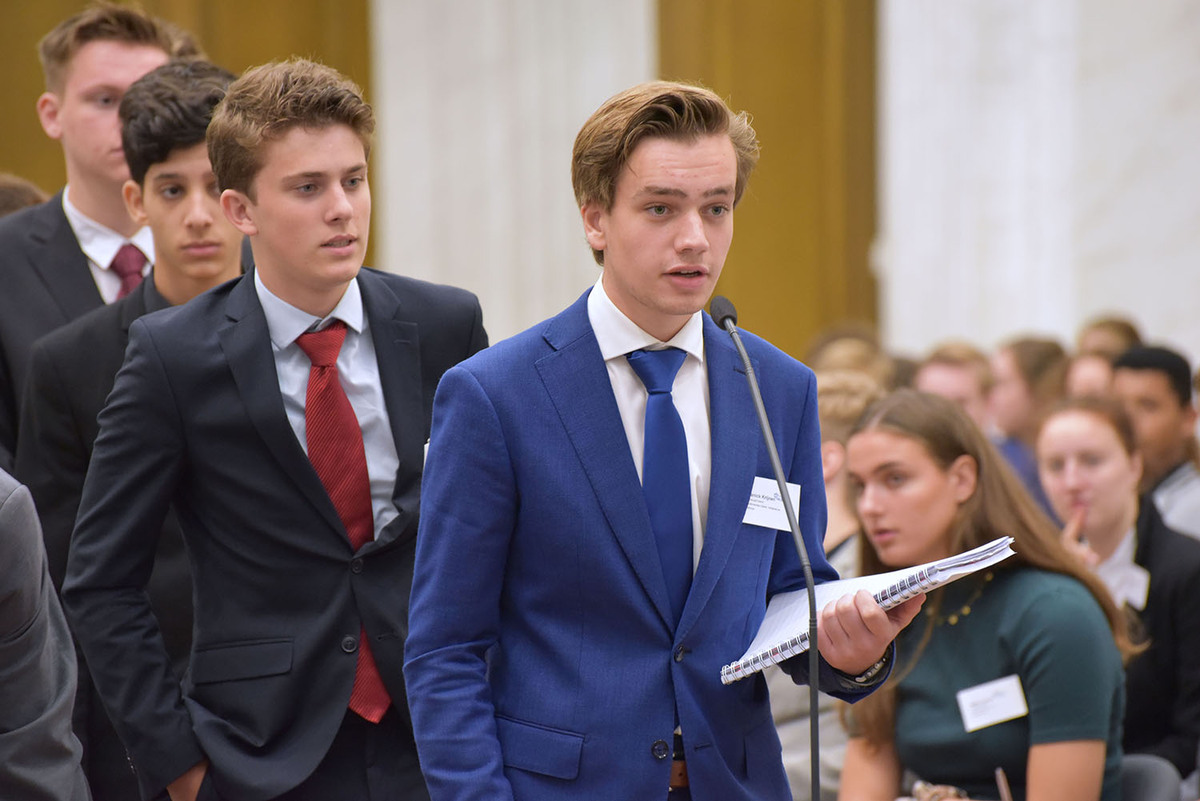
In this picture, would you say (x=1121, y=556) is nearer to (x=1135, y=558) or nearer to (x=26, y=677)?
(x=1135, y=558)

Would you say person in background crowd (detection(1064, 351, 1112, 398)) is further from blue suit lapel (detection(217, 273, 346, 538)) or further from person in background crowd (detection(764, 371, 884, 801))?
blue suit lapel (detection(217, 273, 346, 538))

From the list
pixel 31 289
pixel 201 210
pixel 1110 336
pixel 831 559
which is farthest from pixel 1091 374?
pixel 31 289

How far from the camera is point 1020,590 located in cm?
329

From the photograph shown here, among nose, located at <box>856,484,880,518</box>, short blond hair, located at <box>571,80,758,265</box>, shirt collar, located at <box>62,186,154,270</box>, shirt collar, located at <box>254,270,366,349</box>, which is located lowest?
nose, located at <box>856,484,880,518</box>

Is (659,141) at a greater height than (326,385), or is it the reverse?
(659,141)

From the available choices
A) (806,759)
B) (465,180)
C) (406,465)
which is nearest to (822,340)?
(465,180)

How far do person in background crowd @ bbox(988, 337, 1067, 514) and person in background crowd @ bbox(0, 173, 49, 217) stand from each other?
4221 millimetres

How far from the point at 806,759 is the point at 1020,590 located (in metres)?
0.68

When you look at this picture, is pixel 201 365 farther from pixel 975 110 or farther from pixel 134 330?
pixel 975 110

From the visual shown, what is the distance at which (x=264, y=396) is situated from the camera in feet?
7.65

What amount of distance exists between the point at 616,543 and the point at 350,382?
0.64m

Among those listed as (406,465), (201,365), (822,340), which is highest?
(201,365)

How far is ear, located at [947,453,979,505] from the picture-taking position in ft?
11.3

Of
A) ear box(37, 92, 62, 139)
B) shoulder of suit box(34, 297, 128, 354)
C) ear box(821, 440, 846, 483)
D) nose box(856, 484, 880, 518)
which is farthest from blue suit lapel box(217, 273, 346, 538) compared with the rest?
ear box(821, 440, 846, 483)
